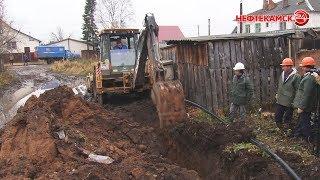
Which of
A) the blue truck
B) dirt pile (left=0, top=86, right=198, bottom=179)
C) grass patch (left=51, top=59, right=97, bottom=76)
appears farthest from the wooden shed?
the blue truck

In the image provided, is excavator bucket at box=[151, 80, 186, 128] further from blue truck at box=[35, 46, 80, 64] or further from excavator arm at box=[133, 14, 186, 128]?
blue truck at box=[35, 46, 80, 64]

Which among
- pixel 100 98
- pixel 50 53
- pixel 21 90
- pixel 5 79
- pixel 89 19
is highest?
pixel 89 19

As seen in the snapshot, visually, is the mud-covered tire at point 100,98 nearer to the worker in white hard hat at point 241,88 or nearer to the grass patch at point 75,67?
the worker in white hard hat at point 241,88

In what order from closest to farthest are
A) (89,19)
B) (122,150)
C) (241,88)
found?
(122,150) → (241,88) → (89,19)

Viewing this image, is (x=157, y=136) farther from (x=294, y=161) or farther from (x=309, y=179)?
(x=309, y=179)

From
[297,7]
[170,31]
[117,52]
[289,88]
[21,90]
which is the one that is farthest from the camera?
[170,31]

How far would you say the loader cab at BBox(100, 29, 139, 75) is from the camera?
47.6 feet

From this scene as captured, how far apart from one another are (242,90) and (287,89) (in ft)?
3.43

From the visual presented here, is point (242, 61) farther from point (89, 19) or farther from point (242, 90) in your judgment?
point (89, 19)

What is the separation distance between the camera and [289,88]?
30.5 feet

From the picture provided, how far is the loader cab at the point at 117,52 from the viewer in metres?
14.5

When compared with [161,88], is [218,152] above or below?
below

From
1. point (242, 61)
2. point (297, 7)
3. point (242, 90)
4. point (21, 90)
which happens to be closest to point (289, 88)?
point (242, 90)

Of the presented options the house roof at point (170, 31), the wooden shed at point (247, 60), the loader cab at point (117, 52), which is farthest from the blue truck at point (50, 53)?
the wooden shed at point (247, 60)
